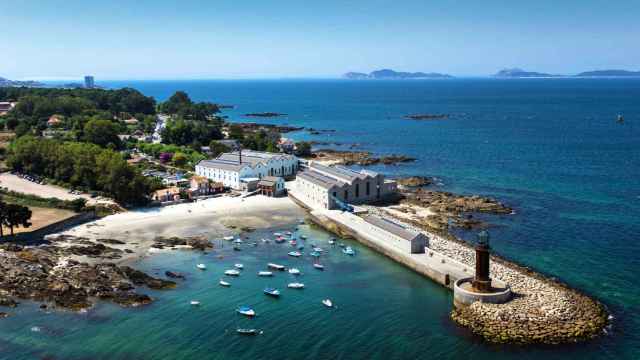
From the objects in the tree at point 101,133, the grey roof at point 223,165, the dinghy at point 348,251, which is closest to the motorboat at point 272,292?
the dinghy at point 348,251

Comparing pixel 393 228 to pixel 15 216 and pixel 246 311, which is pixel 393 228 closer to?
pixel 246 311

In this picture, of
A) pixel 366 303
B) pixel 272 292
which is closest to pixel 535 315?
pixel 366 303

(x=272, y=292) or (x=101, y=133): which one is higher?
(x=101, y=133)

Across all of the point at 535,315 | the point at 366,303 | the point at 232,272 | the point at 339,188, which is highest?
the point at 339,188

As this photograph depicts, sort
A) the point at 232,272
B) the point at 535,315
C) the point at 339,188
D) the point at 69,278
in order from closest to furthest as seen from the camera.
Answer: the point at 535,315, the point at 69,278, the point at 232,272, the point at 339,188

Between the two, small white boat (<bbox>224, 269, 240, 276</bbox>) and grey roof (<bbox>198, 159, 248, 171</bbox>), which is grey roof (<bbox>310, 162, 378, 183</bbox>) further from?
small white boat (<bbox>224, 269, 240, 276</bbox>)

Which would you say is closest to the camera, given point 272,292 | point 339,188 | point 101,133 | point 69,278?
point 272,292

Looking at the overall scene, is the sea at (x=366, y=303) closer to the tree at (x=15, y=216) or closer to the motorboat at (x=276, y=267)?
the motorboat at (x=276, y=267)
